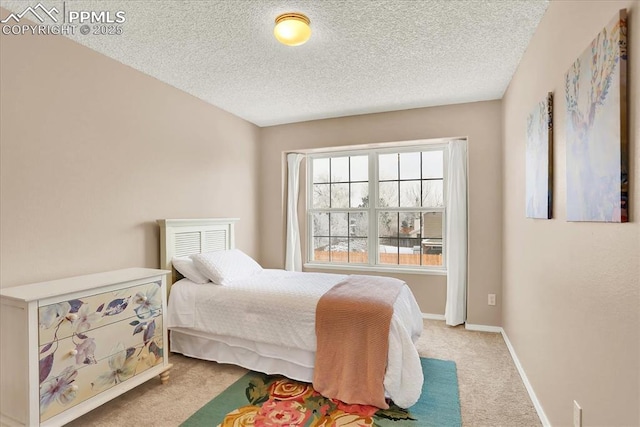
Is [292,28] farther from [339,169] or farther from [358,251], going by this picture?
[358,251]

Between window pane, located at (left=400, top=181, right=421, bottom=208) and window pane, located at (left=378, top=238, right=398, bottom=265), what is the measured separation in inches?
20.0

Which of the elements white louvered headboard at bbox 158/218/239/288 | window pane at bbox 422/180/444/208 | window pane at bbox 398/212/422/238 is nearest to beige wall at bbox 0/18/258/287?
white louvered headboard at bbox 158/218/239/288

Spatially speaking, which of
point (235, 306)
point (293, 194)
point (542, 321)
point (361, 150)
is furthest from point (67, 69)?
point (542, 321)

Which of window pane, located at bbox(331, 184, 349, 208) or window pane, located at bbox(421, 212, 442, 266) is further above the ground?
window pane, located at bbox(331, 184, 349, 208)

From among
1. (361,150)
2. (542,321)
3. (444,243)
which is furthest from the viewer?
(361,150)

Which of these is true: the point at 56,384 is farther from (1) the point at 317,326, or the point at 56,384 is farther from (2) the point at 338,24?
(2) the point at 338,24

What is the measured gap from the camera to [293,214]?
4531 millimetres

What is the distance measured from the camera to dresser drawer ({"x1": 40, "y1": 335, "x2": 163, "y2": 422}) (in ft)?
5.79

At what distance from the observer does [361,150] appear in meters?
4.34

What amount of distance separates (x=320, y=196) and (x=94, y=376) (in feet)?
10.6

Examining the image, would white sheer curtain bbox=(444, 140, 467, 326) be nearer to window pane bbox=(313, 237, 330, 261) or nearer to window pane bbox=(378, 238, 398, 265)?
window pane bbox=(378, 238, 398, 265)

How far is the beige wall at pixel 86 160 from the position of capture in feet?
6.68

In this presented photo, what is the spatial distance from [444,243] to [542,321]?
6.62 ft

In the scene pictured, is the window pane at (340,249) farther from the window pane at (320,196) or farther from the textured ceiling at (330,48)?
the textured ceiling at (330,48)
